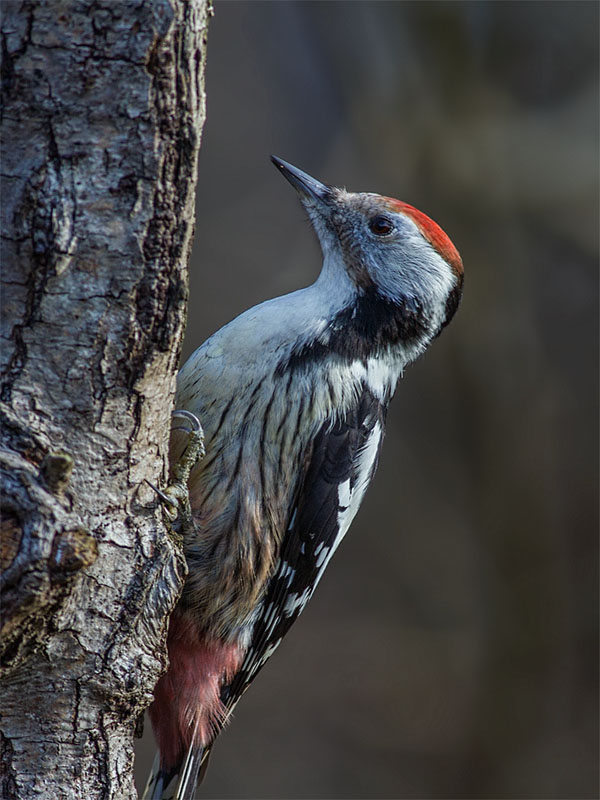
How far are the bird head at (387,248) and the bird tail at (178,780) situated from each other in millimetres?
1385

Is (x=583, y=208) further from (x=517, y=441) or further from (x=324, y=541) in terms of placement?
(x=324, y=541)

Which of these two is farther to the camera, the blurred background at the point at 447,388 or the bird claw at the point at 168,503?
the blurred background at the point at 447,388

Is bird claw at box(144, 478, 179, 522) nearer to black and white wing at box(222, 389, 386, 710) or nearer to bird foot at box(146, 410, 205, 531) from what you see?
bird foot at box(146, 410, 205, 531)

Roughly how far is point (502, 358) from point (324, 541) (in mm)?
2705

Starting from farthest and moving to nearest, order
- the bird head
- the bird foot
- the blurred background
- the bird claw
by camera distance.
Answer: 1. the blurred background
2. the bird head
3. the bird foot
4. the bird claw

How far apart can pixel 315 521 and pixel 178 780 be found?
2.63ft

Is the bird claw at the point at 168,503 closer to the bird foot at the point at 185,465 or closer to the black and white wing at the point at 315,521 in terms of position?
the bird foot at the point at 185,465

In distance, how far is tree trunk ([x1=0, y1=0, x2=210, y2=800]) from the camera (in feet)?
3.96

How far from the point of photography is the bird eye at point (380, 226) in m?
2.44

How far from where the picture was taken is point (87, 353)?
131 cm

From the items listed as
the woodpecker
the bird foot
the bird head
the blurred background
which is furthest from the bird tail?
the blurred background

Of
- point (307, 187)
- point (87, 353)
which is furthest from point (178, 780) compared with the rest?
point (307, 187)

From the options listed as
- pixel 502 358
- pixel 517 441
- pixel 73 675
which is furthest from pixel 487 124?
→ pixel 73 675

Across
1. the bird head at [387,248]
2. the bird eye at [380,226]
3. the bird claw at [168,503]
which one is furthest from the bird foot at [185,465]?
the bird eye at [380,226]
